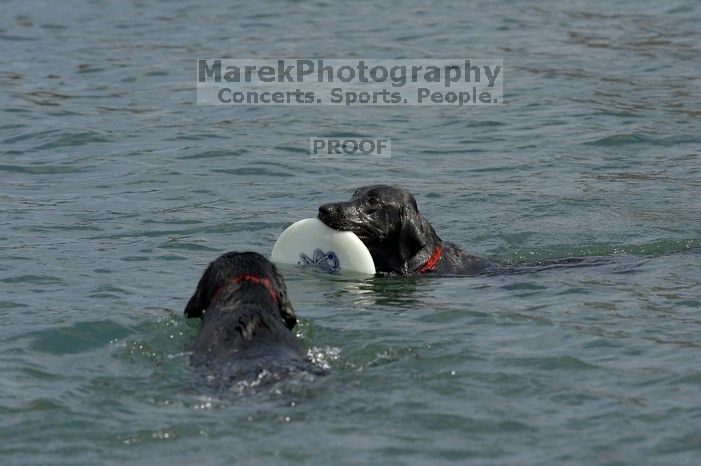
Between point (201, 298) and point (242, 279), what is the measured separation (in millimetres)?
341

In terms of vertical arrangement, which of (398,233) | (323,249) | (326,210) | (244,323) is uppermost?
(326,210)

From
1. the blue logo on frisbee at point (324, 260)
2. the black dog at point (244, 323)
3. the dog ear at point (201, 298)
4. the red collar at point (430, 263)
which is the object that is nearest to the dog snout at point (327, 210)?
the blue logo on frisbee at point (324, 260)

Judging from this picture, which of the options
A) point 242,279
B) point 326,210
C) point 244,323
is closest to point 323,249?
point 326,210

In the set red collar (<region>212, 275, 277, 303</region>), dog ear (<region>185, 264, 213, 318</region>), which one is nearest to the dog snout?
dog ear (<region>185, 264, 213, 318</region>)

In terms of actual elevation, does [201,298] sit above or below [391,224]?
below

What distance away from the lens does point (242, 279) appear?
789 cm

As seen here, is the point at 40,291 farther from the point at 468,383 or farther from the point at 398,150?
the point at 398,150

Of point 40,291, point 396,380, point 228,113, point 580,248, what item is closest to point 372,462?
point 396,380

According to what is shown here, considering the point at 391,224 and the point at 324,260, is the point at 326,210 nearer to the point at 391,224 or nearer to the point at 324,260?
the point at 324,260

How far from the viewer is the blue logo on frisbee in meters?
10.3

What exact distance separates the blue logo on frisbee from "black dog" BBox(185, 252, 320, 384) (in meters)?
2.13

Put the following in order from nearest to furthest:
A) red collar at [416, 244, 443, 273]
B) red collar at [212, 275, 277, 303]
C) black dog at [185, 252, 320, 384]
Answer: black dog at [185, 252, 320, 384] < red collar at [212, 275, 277, 303] < red collar at [416, 244, 443, 273]

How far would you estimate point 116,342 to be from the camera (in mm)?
8414

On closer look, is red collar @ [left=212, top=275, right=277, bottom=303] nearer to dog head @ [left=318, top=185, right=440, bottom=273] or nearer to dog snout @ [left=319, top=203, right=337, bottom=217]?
dog snout @ [left=319, top=203, right=337, bottom=217]
